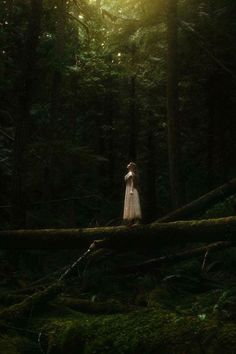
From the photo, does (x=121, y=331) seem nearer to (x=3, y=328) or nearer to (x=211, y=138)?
(x=3, y=328)

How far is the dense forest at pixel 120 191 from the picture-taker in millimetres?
9125

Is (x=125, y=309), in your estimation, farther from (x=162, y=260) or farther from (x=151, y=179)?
(x=151, y=179)

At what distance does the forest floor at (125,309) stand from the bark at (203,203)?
1.39m

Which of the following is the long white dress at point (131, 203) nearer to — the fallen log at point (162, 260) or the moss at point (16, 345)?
the fallen log at point (162, 260)

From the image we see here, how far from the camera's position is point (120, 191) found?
3434 centimetres

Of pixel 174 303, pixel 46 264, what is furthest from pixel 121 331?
pixel 46 264

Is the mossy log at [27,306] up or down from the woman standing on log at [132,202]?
down

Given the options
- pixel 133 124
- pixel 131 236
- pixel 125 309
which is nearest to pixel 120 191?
pixel 133 124

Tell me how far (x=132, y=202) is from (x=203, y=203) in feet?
9.09

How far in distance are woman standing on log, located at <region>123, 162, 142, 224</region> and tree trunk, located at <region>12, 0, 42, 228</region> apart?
4417mm

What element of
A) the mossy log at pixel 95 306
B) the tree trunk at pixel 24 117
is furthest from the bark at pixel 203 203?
the tree trunk at pixel 24 117

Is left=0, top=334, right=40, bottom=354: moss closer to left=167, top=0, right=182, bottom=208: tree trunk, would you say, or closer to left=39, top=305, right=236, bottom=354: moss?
left=39, top=305, right=236, bottom=354: moss

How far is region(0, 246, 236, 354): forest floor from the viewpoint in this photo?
8.04 metres

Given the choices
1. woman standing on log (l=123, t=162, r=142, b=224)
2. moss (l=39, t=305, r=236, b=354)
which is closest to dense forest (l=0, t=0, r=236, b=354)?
moss (l=39, t=305, r=236, b=354)
